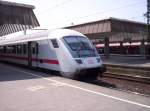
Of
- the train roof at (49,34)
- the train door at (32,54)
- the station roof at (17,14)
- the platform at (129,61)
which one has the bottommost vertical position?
the platform at (129,61)

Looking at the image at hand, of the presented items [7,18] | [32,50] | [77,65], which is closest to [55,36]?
[77,65]

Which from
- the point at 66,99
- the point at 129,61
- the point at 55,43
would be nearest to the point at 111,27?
the point at 129,61

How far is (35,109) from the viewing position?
298 inches

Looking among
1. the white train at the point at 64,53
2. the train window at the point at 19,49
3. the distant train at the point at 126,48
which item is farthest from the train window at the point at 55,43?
the distant train at the point at 126,48

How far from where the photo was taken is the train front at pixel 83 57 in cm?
1333

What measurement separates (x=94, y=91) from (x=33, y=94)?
2.30m

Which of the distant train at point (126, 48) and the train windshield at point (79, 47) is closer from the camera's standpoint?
the train windshield at point (79, 47)

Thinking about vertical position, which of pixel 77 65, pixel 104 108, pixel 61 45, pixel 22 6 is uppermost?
pixel 22 6

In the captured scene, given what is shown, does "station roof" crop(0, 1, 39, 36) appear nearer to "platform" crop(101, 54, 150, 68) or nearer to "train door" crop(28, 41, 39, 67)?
"platform" crop(101, 54, 150, 68)

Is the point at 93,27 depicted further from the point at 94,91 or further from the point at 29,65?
the point at 94,91

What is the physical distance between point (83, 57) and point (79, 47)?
2.45ft

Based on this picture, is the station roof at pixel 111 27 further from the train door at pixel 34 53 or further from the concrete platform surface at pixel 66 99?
the concrete platform surface at pixel 66 99

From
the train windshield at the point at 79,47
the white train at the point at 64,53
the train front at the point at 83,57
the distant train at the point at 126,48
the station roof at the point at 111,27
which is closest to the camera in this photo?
the train front at the point at 83,57

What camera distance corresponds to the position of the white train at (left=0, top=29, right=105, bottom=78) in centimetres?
1346
